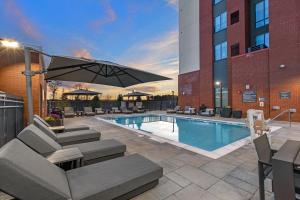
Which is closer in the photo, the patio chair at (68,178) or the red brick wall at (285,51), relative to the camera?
the patio chair at (68,178)

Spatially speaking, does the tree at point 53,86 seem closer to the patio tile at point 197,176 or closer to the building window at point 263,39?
the patio tile at point 197,176

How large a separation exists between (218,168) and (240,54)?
11.9m

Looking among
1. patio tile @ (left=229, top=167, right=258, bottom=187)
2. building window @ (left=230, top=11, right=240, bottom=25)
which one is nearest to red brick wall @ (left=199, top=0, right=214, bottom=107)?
building window @ (left=230, top=11, right=240, bottom=25)

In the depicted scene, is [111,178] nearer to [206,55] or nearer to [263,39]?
[263,39]

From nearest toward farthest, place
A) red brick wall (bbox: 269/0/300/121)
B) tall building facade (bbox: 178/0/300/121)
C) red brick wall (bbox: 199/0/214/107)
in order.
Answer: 1. red brick wall (bbox: 269/0/300/121)
2. tall building facade (bbox: 178/0/300/121)
3. red brick wall (bbox: 199/0/214/107)

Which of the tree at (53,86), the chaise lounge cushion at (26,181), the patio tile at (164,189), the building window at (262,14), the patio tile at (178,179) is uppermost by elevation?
the building window at (262,14)

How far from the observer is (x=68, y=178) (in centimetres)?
215

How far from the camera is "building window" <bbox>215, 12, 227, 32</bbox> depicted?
1420cm

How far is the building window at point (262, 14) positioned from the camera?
1179 centimetres

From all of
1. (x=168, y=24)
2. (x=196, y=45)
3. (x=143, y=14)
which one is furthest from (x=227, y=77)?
(x=143, y=14)

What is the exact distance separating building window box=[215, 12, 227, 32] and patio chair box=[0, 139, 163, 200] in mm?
15059

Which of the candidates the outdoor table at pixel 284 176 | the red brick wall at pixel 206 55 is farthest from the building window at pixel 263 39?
the outdoor table at pixel 284 176

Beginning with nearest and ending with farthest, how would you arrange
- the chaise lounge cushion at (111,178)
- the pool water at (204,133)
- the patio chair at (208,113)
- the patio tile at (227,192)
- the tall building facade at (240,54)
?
the chaise lounge cushion at (111,178) → the patio tile at (227,192) → the pool water at (204,133) → the tall building facade at (240,54) → the patio chair at (208,113)

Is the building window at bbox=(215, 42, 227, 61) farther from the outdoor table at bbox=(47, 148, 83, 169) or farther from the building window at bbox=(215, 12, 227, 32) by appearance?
the outdoor table at bbox=(47, 148, 83, 169)
